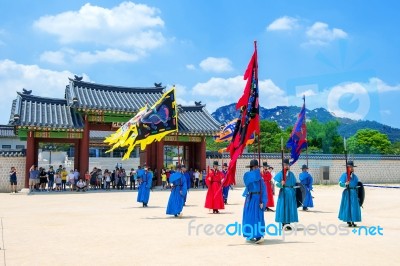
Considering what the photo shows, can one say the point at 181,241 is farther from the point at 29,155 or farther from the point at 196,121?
the point at 196,121

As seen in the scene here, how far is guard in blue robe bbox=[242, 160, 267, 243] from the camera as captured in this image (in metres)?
8.75

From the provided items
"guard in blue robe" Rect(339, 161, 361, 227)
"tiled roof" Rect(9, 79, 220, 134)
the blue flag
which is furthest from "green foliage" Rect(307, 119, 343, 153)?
"guard in blue robe" Rect(339, 161, 361, 227)

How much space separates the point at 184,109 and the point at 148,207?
16.7m

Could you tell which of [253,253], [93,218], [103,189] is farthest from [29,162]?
[253,253]

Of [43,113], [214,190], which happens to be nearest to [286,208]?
[214,190]

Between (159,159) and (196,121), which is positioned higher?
(196,121)

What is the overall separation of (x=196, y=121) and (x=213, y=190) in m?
16.1

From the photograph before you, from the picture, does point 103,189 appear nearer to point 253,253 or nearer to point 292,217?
point 292,217

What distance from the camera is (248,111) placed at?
31.7 ft

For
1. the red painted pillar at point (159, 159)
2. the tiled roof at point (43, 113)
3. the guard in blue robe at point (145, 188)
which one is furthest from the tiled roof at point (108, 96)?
the guard in blue robe at point (145, 188)

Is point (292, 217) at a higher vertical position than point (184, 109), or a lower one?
lower

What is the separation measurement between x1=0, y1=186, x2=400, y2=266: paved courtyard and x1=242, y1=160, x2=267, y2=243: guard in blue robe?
0.26 metres

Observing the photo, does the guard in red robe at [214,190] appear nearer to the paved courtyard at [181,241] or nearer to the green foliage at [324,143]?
the paved courtyard at [181,241]

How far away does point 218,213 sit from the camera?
47.1 ft
